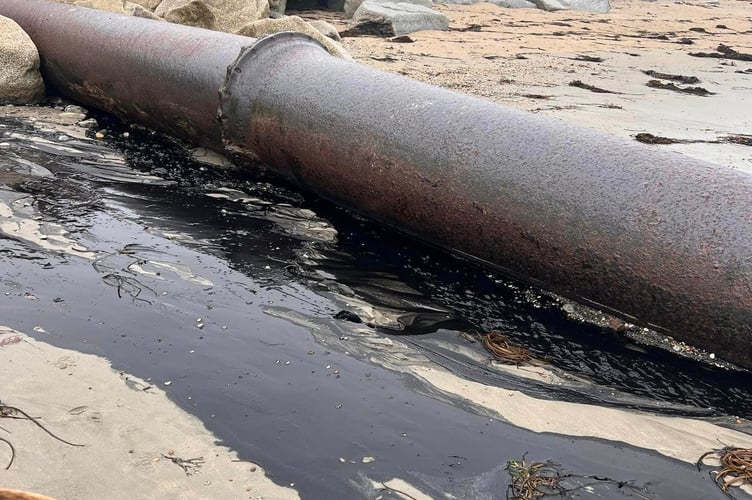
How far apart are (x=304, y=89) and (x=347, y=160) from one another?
25.0 inches

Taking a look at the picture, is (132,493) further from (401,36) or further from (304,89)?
(401,36)

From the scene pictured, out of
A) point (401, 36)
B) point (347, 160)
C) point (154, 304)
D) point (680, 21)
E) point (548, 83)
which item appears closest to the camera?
point (154, 304)

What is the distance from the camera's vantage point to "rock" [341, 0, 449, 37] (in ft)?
44.9

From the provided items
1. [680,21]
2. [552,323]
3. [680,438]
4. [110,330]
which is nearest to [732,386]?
[680,438]

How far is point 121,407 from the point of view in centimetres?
245

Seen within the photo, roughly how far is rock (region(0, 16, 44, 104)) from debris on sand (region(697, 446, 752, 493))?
645cm

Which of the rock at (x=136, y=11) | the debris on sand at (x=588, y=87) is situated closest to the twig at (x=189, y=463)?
the rock at (x=136, y=11)

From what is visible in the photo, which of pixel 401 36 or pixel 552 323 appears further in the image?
pixel 401 36

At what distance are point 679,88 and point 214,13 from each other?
606 cm

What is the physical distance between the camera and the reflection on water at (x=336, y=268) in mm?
2938

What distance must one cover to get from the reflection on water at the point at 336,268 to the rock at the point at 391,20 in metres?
8.97

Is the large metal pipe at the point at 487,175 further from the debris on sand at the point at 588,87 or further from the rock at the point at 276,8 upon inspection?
the rock at the point at 276,8

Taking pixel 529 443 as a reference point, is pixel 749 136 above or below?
above

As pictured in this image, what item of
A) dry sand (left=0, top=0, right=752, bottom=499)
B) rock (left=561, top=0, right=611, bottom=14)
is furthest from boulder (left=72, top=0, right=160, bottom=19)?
rock (left=561, top=0, right=611, bottom=14)
